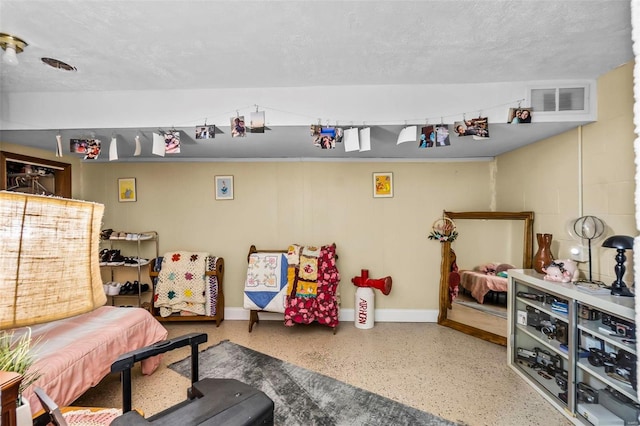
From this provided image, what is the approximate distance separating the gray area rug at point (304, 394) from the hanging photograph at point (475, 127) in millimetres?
2030

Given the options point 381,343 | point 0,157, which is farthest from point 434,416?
point 0,157

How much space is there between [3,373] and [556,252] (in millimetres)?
3398

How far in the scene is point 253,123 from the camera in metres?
2.24

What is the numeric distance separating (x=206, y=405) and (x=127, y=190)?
12.1ft

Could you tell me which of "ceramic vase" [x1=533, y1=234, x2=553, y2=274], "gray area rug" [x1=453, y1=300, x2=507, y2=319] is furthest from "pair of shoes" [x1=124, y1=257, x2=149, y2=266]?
"ceramic vase" [x1=533, y1=234, x2=553, y2=274]

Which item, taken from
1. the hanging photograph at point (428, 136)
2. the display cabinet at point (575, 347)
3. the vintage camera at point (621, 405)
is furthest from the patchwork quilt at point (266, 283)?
the vintage camera at point (621, 405)

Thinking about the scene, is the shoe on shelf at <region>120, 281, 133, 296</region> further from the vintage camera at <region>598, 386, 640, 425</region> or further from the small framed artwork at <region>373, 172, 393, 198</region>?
the vintage camera at <region>598, 386, 640, 425</region>

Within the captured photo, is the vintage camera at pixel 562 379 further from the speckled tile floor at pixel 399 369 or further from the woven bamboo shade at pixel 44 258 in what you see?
the woven bamboo shade at pixel 44 258

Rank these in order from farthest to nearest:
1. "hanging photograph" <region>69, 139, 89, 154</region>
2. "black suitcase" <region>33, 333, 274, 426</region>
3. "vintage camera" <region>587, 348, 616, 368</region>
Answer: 1. "hanging photograph" <region>69, 139, 89, 154</region>
2. "vintage camera" <region>587, 348, 616, 368</region>
3. "black suitcase" <region>33, 333, 274, 426</region>

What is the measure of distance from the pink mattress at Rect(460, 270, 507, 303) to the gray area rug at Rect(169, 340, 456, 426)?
1661 millimetres

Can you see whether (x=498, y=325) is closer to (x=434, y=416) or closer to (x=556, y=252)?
(x=556, y=252)

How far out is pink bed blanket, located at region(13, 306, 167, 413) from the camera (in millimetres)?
1538

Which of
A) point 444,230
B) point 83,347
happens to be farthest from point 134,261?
point 444,230

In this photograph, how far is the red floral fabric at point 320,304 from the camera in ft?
10.4
